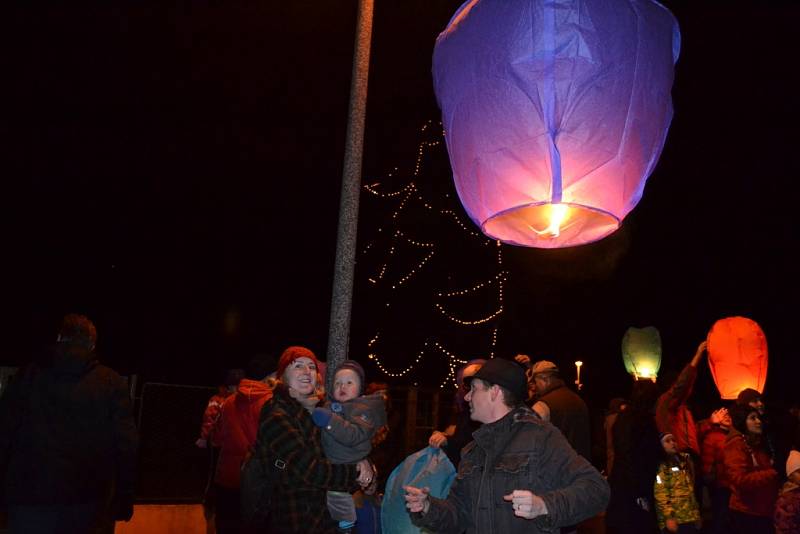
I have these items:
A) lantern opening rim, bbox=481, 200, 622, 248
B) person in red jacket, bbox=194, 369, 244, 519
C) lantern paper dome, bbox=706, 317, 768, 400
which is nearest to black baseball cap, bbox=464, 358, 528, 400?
lantern opening rim, bbox=481, 200, 622, 248

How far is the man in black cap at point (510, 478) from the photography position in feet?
9.95

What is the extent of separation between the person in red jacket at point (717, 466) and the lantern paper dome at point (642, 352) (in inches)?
256

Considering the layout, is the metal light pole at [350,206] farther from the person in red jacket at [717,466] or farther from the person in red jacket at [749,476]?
the person in red jacket at [717,466]

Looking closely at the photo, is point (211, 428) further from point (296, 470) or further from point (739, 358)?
point (739, 358)

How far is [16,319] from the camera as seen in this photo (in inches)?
607

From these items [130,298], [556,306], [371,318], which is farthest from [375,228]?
[556,306]

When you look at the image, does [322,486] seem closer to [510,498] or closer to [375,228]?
[510,498]

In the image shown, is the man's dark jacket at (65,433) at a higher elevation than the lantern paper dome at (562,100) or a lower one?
lower

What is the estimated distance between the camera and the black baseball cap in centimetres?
345

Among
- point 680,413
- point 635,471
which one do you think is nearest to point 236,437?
point 635,471

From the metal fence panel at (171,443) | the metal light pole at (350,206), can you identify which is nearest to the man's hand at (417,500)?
the metal light pole at (350,206)

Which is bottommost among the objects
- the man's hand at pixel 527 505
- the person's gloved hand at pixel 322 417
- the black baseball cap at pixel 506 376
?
the man's hand at pixel 527 505

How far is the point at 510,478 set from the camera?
3227 millimetres

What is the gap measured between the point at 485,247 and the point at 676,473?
11.8 metres
